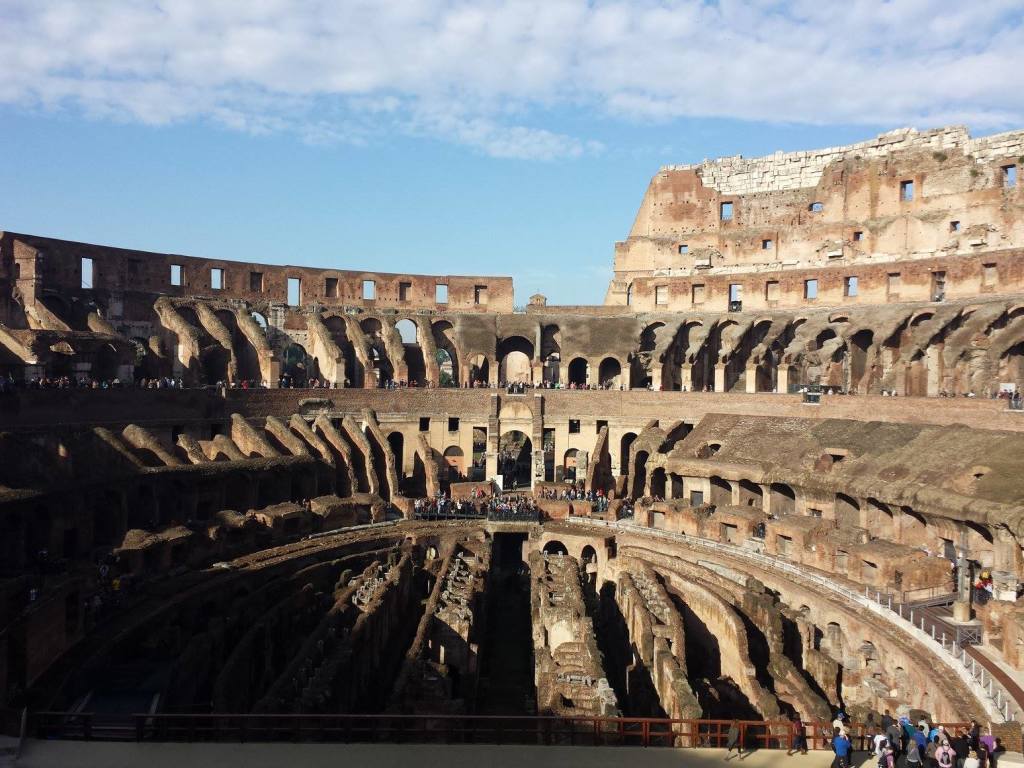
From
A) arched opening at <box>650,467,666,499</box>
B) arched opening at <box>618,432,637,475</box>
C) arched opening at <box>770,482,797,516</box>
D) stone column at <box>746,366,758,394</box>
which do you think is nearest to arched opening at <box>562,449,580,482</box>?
arched opening at <box>618,432,637,475</box>

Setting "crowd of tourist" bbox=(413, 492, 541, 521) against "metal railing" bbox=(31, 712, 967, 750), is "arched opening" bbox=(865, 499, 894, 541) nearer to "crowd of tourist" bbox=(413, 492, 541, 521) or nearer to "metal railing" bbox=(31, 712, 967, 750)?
"metal railing" bbox=(31, 712, 967, 750)

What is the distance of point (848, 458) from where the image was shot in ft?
96.6

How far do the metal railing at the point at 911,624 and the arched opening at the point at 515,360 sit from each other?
16958 millimetres

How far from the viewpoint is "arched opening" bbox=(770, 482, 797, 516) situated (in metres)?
30.3

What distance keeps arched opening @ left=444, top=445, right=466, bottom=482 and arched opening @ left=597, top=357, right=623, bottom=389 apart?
27.7 feet

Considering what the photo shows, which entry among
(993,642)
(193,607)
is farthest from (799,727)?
(193,607)

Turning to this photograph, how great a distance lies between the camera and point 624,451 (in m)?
40.9

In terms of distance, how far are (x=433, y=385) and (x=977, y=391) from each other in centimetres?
2335

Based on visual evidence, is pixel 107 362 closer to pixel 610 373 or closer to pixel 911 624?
pixel 610 373

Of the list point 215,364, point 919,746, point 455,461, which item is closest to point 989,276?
point 455,461

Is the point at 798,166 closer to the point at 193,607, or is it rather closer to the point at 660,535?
the point at 660,535

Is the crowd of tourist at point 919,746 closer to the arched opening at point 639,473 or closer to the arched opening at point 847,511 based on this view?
the arched opening at point 847,511

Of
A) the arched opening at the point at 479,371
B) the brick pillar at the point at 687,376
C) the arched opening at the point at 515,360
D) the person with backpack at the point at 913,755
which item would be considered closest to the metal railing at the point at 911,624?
the person with backpack at the point at 913,755

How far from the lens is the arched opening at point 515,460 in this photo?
140 feet
